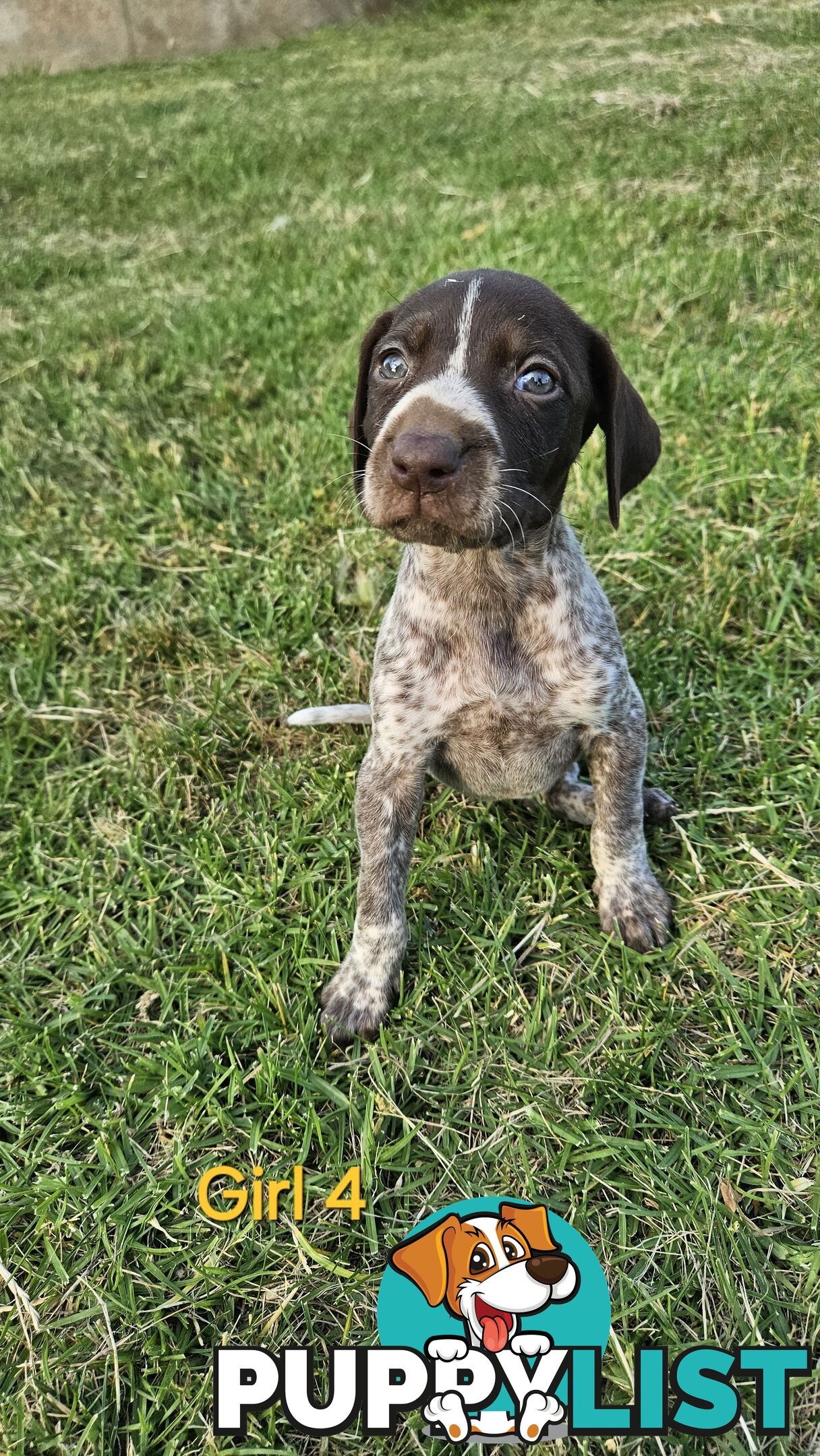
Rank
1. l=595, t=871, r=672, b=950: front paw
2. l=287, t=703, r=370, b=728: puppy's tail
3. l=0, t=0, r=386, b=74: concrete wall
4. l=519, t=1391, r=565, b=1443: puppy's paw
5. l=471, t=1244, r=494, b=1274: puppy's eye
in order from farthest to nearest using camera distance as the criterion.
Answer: l=0, t=0, r=386, b=74: concrete wall < l=287, t=703, r=370, b=728: puppy's tail < l=595, t=871, r=672, b=950: front paw < l=471, t=1244, r=494, b=1274: puppy's eye < l=519, t=1391, r=565, b=1443: puppy's paw

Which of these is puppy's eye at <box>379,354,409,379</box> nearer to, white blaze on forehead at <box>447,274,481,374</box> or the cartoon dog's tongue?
white blaze on forehead at <box>447,274,481,374</box>

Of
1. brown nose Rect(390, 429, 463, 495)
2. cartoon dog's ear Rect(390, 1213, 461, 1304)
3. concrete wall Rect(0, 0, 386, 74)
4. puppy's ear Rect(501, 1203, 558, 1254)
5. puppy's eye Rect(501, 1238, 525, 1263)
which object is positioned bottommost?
cartoon dog's ear Rect(390, 1213, 461, 1304)

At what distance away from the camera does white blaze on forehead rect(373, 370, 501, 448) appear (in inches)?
91.9

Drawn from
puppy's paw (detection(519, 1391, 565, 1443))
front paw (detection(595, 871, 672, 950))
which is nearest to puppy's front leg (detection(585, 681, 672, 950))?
front paw (detection(595, 871, 672, 950))

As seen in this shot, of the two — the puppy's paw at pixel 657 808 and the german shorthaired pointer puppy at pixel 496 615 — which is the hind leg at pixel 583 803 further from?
the german shorthaired pointer puppy at pixel 496 615

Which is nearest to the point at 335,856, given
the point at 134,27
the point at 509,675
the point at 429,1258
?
the point at 509,675

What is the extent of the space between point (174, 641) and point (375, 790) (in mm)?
1862

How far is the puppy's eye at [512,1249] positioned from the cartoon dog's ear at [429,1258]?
13cm

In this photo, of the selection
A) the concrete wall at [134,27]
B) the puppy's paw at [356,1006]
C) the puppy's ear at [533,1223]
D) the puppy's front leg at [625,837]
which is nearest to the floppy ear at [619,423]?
the puppy's front leg at [625,837]

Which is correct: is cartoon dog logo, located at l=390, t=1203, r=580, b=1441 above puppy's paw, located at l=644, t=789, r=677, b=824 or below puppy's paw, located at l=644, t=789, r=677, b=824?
below

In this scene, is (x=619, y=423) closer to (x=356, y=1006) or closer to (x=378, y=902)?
(x=378, y=902)

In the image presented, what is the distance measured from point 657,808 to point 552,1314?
1729mm

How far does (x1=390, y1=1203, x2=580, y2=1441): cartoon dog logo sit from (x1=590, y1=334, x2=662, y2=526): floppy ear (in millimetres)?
2022

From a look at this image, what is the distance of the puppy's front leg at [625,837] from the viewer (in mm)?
2893
